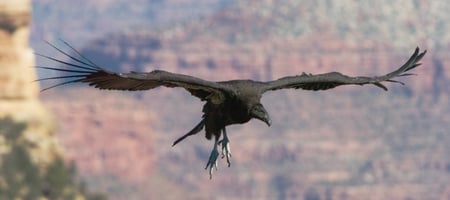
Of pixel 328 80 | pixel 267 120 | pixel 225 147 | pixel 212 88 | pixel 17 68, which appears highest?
pixel 17 68

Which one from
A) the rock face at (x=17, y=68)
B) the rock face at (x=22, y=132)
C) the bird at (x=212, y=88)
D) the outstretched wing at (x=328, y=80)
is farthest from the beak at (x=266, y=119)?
the rock face at (x=17, y=68)

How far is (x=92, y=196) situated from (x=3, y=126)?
1117cm

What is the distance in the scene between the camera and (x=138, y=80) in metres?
18.3

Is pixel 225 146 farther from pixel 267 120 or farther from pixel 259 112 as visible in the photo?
pixel 267 120

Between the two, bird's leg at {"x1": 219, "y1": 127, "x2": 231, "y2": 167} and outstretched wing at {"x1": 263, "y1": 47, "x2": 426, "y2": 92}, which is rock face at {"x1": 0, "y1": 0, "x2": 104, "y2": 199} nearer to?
outstretched wing at {"x1": 263, "y1": 47, "x2": 426, "y2": 92}

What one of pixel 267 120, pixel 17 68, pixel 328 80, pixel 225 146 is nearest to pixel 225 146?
pixel 225 146

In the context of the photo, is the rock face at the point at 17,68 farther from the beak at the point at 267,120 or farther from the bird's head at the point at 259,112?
the beak at the point at 267,120

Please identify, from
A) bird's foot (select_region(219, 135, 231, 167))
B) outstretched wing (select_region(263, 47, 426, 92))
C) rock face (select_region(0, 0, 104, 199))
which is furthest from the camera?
rock face (select_region(0, 0, 104, 199))

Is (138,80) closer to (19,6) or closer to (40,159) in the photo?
(40,159)

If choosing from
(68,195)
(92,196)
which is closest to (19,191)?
(68,195)

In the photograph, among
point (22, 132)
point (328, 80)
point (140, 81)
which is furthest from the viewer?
point (22, 132)

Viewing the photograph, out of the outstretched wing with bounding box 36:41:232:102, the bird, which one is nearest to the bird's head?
the bird

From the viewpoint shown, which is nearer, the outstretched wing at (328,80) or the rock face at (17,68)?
the outstretched wing at (328,80)

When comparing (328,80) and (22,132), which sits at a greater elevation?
(22,132)
